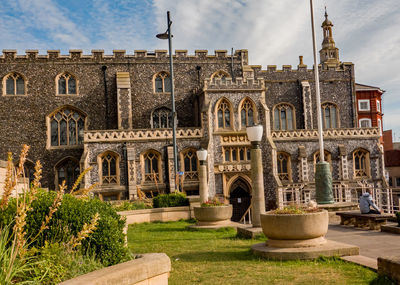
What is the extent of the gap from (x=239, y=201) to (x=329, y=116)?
13.2 metres

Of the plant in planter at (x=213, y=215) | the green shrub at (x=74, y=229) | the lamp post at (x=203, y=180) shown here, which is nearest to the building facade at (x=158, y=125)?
the lamp post at (x=203, y=180)

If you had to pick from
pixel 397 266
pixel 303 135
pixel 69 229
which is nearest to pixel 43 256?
pixel 69 229

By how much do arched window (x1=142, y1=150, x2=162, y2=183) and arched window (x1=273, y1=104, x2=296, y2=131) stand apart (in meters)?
12.0

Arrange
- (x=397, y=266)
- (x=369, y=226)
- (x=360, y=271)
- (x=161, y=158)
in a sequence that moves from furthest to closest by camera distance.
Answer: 1. (x=161, y=158)
2. (x=369, y=226)
3. (x=360, y=271)
4. (x=397, y=266)

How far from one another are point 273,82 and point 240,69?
3.40 meters

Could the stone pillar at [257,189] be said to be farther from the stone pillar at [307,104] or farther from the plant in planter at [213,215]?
the stone pillar at [307,104]

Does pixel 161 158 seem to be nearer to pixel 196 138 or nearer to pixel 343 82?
pixel 196 138

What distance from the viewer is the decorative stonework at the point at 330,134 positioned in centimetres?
3344

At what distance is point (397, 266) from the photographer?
560 cm

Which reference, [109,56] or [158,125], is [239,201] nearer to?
[158,125]

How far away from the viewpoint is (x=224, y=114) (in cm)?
3181

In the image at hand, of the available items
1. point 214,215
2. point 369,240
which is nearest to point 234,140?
point 214,215

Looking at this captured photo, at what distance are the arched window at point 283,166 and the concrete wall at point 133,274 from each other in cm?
2787

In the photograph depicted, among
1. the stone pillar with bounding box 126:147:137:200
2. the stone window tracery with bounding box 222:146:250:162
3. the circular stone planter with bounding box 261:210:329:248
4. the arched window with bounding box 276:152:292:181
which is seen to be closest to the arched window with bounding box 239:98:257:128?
the stone window tracery with bounding box 222:146:250:162
